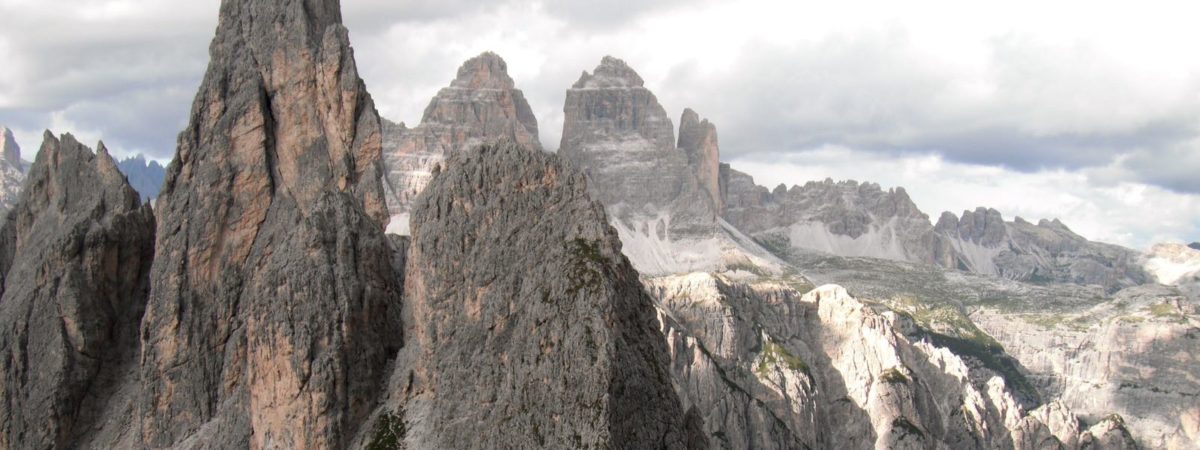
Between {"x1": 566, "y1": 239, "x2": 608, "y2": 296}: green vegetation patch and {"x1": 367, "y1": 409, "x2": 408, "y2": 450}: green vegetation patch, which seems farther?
{"x1": 367, "y1": 409, "x2": 408, "y2": 450}: green vegetation patch

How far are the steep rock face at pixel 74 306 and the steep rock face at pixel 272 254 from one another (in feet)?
24.5

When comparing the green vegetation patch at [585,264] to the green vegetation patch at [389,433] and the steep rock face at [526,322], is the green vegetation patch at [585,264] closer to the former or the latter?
the steep rock face at [526,322]

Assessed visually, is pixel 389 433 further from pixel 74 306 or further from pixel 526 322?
pixel 74 306

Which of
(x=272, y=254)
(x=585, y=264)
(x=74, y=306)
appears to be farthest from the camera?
(x=74, y=306)

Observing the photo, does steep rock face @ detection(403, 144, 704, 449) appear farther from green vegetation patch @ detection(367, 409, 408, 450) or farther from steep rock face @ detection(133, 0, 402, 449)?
steep rock face @ detection(133, 0, 402, 449)

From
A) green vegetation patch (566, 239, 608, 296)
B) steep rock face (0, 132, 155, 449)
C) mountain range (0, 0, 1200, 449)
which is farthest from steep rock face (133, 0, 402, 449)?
green vegetation patch (566, 239, 608, 296)

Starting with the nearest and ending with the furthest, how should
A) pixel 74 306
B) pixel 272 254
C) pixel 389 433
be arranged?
pixel 389 433 < pixel 272 254 < pixel 74 306

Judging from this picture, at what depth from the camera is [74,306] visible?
3489 inches

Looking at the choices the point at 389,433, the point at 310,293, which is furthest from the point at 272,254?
the point at 389,433

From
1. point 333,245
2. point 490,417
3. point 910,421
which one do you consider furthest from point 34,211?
point 910,421

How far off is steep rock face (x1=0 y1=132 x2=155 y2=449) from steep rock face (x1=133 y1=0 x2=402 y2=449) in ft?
24.5

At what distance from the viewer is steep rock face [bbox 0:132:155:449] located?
87.1m

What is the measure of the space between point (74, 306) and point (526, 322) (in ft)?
143

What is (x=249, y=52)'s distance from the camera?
90750 millimetres
